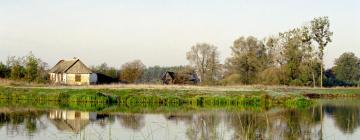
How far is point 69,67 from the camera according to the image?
69188 millimetres

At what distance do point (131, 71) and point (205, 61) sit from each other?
13.1m

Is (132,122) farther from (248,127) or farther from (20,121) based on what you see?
(248,127)

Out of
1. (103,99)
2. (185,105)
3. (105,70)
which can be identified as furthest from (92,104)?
(105,70)

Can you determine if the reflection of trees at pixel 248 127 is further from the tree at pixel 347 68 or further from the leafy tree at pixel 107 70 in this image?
the tree at pixel 347 68

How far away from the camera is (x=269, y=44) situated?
7325 centimetres

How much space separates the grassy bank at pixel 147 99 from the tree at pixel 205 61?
1483 inches

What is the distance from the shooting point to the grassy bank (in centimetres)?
3792

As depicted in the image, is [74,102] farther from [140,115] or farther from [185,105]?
[140,115]

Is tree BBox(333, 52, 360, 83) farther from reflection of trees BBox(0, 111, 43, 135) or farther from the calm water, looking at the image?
reflection of trees BBox(0, 111, 43, 135)

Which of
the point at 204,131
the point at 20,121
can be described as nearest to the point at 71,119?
the point at 20,121

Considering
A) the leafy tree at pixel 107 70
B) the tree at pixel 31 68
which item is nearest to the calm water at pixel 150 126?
the tree at pixel 31 68

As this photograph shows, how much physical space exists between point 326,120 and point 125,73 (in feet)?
166

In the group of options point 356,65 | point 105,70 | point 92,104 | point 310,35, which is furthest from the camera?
point 356,65

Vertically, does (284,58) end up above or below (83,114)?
above
